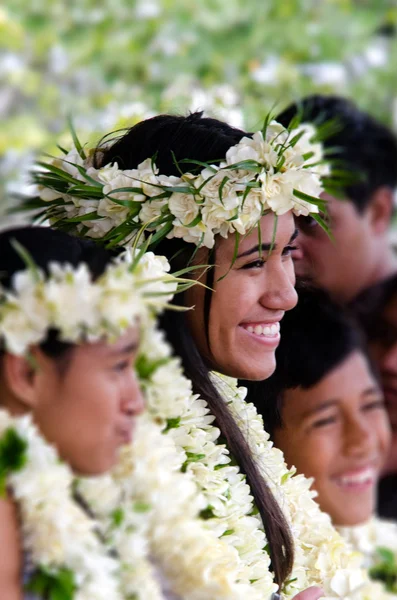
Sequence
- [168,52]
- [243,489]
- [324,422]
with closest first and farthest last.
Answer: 1. [243,489]
2. [324,422]
3. [168,52]

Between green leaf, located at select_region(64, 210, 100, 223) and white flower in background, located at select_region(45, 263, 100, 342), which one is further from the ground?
green leaf, located at select_region(64, 210, 100, 223)

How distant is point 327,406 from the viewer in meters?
2.04

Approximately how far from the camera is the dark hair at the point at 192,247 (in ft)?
4.97

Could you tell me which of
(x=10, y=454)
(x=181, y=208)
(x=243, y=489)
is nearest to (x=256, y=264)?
(x=181, y=208)

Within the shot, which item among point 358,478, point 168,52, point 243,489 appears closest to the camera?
point 243,489

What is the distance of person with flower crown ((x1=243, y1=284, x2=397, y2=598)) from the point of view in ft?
5.90

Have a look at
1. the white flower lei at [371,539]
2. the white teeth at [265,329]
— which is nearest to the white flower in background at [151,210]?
the white teeth at [265,329]

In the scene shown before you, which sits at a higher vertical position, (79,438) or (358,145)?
(358,145)

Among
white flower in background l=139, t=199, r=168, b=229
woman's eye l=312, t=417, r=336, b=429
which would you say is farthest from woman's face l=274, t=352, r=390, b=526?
white flower in background l=139, t=199, r=168, b=229

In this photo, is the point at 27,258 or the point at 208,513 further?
the point at 208,513

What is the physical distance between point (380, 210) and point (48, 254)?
244cm

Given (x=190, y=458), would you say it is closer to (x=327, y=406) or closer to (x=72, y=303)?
(x=72, y=303)

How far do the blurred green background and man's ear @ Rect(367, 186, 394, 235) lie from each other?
146cm

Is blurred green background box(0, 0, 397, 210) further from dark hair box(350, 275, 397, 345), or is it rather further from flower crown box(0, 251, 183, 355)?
flower crown box(0, 251, 183, 355)
